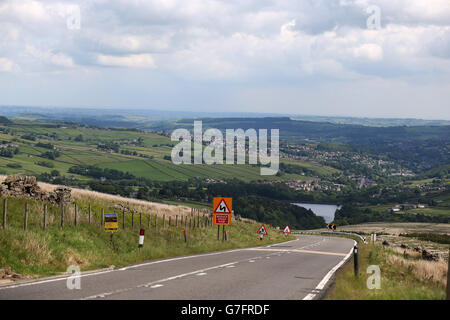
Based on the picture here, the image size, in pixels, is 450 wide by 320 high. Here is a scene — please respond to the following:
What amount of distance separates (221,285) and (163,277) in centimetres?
195

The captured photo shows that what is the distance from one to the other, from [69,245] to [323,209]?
15773 cm

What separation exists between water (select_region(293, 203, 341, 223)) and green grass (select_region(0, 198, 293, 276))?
123 metres

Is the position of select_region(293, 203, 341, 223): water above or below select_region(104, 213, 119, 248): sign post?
below

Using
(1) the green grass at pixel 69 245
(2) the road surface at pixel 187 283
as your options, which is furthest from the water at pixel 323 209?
(2) the road surface at pixel 187 283

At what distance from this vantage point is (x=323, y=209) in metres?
172

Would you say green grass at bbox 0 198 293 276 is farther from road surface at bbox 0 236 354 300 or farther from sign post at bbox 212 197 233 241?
sign post at bbox 212 197 233 241

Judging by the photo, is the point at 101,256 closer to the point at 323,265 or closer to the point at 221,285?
the point at 221,285

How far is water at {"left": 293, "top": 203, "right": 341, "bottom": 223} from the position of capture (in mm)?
153300

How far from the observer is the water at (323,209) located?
153300mm

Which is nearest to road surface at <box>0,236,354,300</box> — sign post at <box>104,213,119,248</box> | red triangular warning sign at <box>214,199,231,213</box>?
sign post at <box>104,213,119,248</box>

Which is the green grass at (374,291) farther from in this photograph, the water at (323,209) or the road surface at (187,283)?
the water at (323,209)

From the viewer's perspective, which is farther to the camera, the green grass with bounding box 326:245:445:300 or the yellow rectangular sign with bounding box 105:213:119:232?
the yellow rectangular sign with bounding box 105:213:119:232

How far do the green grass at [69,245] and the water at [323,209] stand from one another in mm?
123459
